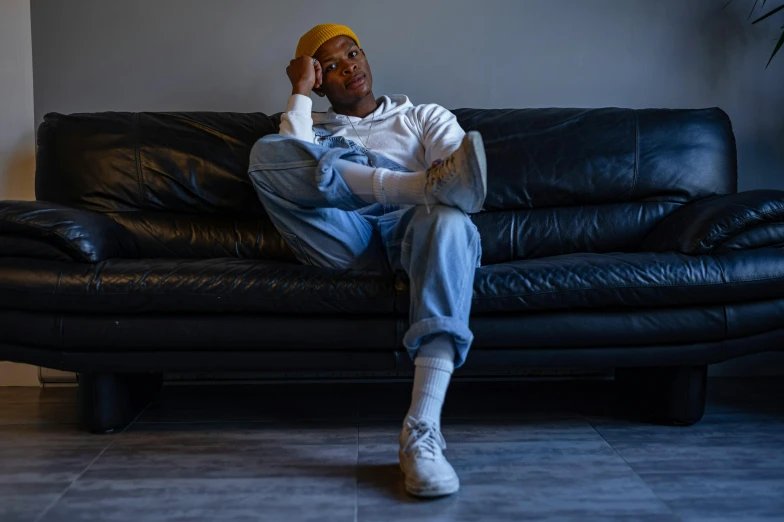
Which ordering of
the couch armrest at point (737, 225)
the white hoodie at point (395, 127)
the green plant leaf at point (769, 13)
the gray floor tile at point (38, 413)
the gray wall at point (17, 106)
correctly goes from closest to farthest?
the couch armrest at point (737, 225) → the gray floor tile at point (38, 413) → the white hoodie at point (395, 127) → the green plant leaf at point (769, 13) → the gray wall at point (17, 106)

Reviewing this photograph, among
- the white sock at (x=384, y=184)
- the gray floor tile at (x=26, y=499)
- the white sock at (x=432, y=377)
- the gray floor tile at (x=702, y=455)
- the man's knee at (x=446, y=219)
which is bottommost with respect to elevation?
the gray floor tile at (x=26, y=499)

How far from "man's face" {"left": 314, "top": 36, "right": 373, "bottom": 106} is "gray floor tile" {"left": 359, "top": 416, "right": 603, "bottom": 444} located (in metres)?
1.01

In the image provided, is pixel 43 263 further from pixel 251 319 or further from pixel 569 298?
pixel 569 298

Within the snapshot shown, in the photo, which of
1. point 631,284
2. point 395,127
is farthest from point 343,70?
point 631,284

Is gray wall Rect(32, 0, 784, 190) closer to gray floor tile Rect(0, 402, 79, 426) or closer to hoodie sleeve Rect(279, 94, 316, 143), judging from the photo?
hoodie sleeve Rect(279, 94, 316, 143)

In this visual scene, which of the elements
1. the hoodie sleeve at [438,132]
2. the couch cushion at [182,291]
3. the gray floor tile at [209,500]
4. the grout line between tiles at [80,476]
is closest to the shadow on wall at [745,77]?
the hoodie sleeve at [438,132]

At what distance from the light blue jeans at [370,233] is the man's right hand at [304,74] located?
0.33 meters

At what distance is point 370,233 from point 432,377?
0.54 meters

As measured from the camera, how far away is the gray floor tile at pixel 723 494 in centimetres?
141

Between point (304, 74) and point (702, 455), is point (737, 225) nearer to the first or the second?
point (702, 455)

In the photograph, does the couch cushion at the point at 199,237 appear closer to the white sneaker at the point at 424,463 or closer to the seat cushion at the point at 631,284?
the seat cushion at the point at 631,284

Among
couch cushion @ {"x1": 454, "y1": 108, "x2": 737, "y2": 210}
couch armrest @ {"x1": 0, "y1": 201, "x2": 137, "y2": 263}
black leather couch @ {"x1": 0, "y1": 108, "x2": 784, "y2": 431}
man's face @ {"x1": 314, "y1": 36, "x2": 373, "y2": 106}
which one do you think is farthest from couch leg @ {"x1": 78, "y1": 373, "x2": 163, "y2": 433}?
couch cushion @ {"x1": 454, "y1": 108, "x2": 737, "y2": 210}

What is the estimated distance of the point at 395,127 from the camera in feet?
7.59

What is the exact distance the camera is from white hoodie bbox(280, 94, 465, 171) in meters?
2.20
